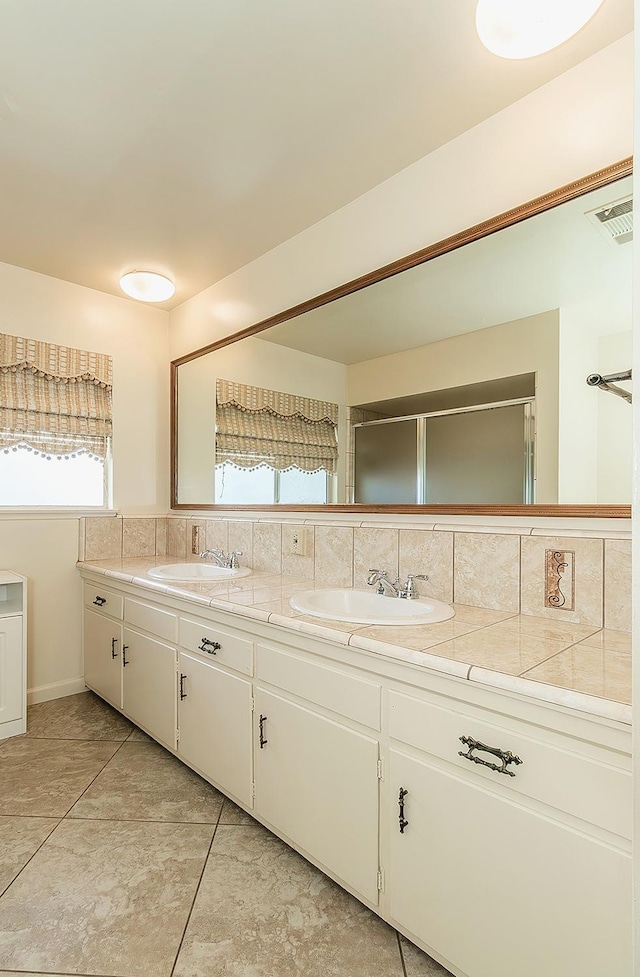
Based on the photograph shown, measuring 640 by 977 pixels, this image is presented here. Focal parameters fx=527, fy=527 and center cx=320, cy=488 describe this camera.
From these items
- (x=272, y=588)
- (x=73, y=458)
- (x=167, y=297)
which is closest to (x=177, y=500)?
(x=73, y=458)

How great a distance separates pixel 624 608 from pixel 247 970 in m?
1.34

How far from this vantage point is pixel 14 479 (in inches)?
113

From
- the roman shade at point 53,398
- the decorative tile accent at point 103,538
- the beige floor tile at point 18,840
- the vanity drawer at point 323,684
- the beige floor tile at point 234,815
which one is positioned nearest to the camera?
the vanity drawer at point 323,684

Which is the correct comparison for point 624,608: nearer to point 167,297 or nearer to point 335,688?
point 335,688

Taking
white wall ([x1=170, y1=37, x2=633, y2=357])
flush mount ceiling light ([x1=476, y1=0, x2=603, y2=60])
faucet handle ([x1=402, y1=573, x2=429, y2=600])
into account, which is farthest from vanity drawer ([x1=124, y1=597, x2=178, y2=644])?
flush mount ceiling light ([x1=476, y1=0, x2=603, y2=60])

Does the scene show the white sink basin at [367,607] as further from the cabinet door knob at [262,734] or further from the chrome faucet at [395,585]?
the cabinet door knob at [262,734]

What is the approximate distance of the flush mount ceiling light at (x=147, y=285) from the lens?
2844mm

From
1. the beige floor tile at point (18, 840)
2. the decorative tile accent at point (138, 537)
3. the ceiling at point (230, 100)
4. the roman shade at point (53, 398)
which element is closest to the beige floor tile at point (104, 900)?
the beige floor tile at point (18, 840)

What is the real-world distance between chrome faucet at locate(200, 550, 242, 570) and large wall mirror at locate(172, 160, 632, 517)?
1.20ft

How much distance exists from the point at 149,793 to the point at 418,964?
119cm

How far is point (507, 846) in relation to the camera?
43.4 inches

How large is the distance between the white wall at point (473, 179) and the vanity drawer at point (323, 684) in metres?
1.54

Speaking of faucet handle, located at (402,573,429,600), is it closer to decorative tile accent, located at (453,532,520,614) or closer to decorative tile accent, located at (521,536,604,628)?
decorative tile accent, located at (453,532,520,614)

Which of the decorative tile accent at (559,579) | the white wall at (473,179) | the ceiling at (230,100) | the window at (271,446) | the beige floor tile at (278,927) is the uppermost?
the ceiling at (230,100)
